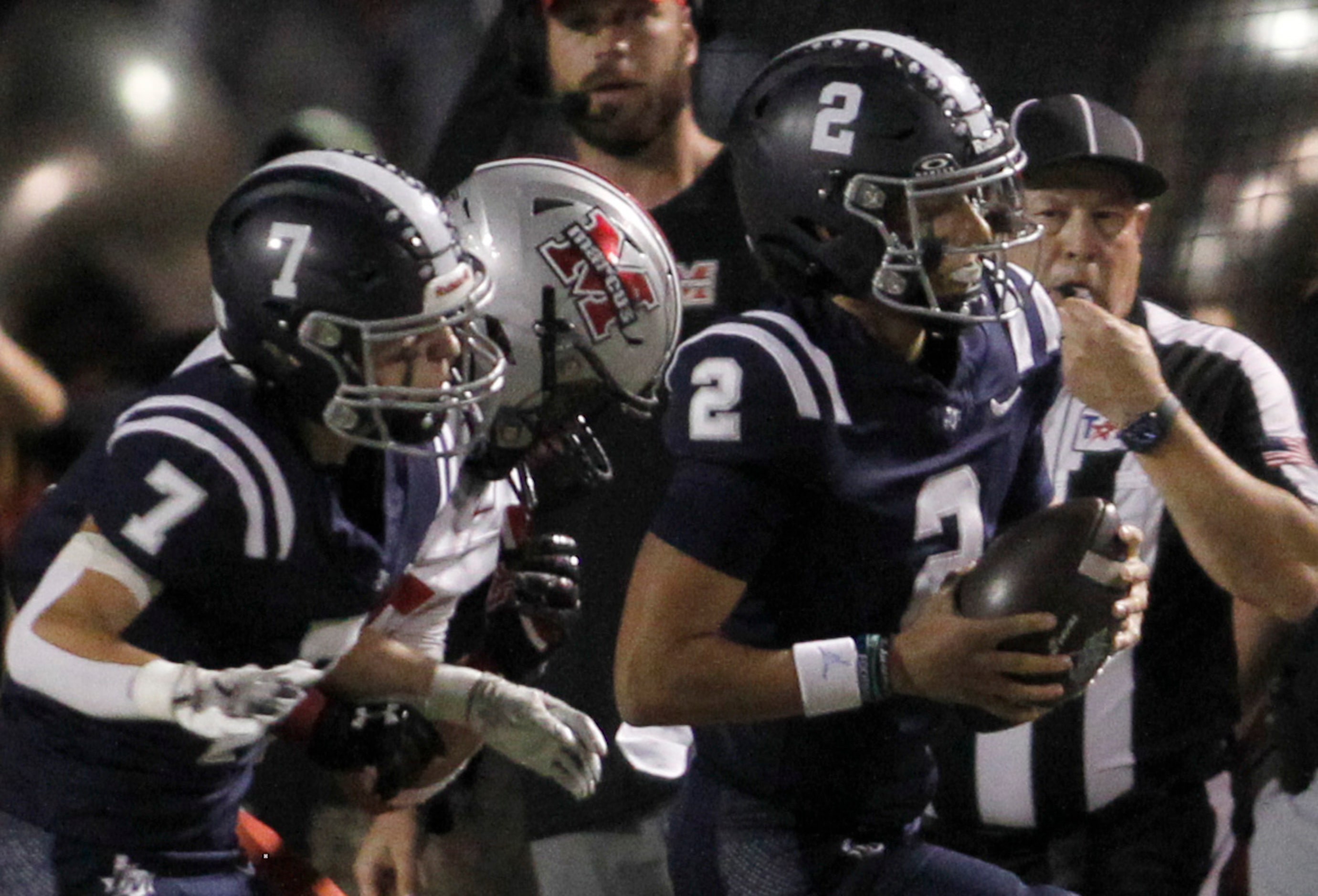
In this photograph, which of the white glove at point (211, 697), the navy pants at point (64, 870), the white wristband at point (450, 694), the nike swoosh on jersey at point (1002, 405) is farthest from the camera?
the white wristband at point (450, 694)

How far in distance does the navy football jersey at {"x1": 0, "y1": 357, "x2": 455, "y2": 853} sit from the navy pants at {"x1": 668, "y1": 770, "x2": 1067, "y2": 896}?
1.41ft

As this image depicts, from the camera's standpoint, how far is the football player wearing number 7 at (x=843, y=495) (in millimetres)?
1817

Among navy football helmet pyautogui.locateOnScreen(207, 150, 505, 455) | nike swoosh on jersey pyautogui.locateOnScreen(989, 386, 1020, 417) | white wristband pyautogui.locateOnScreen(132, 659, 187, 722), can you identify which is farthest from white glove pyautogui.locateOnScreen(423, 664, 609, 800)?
nike swoosh on jersey pyautogui.locateOnScreen(989, 386, 1020, 417)

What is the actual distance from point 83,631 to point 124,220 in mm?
1391

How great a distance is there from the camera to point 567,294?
7.71 ft

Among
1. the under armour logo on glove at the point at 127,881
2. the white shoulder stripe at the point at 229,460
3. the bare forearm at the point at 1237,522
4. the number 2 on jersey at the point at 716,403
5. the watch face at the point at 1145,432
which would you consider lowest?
the under armour logo on glove at the point at 127,881

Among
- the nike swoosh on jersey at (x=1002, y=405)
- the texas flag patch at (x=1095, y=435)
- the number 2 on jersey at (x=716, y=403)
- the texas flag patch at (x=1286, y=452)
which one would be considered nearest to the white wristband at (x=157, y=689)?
the number 2 on jersey at (x=716, y=403)

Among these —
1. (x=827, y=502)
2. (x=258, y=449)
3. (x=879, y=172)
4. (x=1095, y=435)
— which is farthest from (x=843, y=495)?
(x=1095, y=435)

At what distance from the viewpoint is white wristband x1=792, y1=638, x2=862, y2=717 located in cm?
181

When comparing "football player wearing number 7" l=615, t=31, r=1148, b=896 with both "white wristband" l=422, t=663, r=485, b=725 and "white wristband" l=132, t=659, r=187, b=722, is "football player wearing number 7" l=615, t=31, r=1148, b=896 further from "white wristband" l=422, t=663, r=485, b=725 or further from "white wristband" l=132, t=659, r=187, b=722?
"white wristband" l=132, t=659, r=187, b=722

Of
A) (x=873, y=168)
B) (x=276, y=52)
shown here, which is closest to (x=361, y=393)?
(x=873, y=168)

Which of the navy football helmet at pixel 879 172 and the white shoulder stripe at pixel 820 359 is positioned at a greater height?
the navy football helmet at pixel 879 172

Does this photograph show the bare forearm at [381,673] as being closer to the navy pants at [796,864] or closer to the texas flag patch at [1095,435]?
the navy pants at [796,864]

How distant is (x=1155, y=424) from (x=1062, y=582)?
1.56 feet
